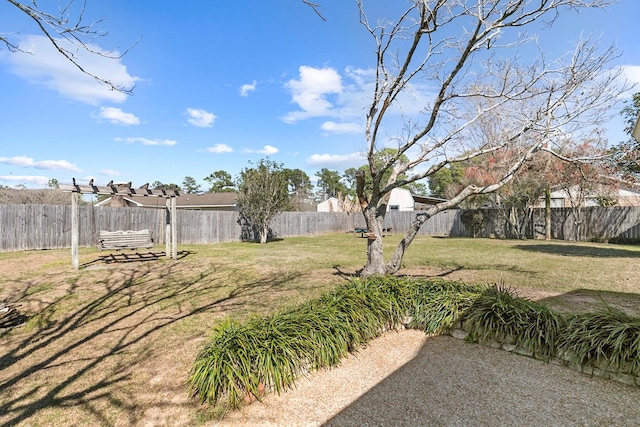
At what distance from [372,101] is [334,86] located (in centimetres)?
363

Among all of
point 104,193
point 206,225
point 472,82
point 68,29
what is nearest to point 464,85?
point 472,82

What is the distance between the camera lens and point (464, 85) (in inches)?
223

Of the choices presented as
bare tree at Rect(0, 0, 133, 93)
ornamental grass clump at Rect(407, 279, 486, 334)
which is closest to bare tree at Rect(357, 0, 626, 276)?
ornamental grass clump at Rect(407, 279, 486, 334)

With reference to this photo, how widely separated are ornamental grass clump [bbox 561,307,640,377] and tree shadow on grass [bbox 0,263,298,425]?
11.4 ft

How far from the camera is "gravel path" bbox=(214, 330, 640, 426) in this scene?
2.20 metres

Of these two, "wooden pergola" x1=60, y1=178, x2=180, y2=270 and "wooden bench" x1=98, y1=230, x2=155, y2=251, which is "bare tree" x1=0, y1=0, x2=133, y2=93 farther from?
"wooden bench" x1=98, y1=230, x2=155, y2=251

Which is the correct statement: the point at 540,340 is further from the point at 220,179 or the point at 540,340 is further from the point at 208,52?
the point at 220,179

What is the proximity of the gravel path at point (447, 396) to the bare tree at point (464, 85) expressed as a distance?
285cm

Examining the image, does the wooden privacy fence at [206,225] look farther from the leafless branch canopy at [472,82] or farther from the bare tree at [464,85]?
the leafless branch canopy at [472,82]

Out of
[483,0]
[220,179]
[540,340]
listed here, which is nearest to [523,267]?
[540,340]

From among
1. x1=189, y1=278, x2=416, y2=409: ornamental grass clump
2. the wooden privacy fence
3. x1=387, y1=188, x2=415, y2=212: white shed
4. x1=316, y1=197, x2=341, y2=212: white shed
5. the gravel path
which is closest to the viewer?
the gravel path

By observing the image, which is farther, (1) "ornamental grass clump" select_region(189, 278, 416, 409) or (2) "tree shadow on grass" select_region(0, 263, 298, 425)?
(2) "tree shadow on grass" select_region(0, 263, 298, 425)

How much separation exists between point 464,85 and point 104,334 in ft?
21.9

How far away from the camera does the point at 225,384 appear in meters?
2.41
